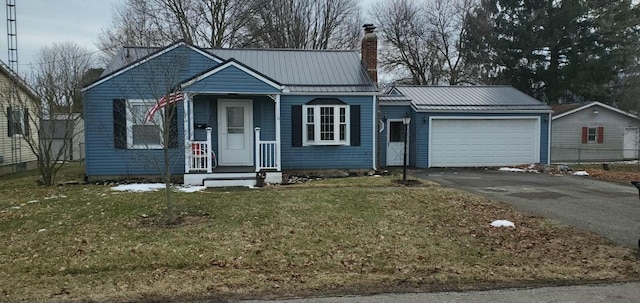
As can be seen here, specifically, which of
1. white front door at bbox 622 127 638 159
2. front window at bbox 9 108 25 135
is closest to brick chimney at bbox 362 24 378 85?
front window at bbox 9 108 25 135

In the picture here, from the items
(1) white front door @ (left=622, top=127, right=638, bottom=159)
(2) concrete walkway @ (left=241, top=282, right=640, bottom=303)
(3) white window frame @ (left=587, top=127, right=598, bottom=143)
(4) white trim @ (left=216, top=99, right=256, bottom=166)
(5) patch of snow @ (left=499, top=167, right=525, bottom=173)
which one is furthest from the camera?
(1) white front door @ (left=622, top=127, right=638, bottom=159)

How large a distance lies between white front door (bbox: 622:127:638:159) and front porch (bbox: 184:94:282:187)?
23.9 meters

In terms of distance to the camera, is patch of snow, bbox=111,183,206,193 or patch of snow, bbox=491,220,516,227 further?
patch of snow, bbox=111,183,206,193

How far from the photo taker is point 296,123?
1504 cm

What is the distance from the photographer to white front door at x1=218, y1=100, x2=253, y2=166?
14664mm

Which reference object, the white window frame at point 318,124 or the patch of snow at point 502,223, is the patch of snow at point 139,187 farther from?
the patch of snow at point 502,223

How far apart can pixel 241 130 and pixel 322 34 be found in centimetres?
2337

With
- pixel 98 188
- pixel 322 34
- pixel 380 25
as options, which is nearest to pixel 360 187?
pixel 98 188

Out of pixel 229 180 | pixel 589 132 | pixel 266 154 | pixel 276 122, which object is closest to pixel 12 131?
pixel 229 180

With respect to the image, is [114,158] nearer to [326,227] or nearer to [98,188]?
[98,188]

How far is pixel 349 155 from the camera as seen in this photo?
1539cm

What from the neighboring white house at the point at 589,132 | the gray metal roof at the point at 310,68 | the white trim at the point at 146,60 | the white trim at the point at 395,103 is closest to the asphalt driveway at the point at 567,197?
the white trim at the point at 395,103

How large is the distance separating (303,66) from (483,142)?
8.29 metres

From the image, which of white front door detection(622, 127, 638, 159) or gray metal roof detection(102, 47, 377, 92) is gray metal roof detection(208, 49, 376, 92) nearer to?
gray metal roof detection(102, 47, 377, 92)
